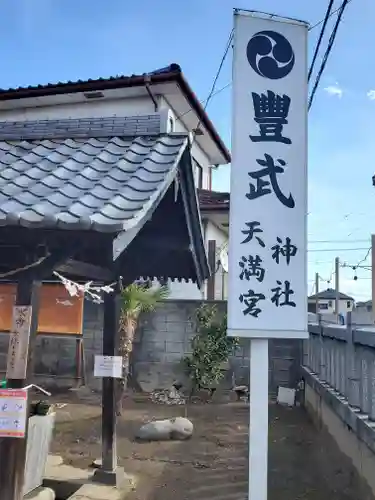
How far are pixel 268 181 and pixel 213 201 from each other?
36.0 ft

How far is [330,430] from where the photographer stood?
753cm

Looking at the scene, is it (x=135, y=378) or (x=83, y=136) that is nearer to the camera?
(x=83, y=136)

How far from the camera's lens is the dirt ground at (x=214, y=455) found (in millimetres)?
5887

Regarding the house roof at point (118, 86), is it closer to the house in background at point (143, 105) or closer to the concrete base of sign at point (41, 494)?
the house in background at point (143, 105)

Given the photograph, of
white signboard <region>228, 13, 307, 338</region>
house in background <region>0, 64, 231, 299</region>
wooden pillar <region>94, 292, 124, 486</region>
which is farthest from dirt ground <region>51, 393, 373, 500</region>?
house in background <region>0, 64, 231, 299</region>

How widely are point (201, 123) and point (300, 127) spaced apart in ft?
37.1

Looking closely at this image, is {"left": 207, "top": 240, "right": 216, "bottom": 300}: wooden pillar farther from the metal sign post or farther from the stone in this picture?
the metal sign post

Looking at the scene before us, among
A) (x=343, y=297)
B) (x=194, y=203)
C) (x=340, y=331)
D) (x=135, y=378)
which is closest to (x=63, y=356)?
(x=135, y=378)

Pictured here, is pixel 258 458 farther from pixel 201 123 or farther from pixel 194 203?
pixel 201 123

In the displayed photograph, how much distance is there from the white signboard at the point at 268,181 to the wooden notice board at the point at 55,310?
9144 mm

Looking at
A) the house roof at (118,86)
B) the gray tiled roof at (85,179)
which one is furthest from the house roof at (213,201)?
the gray tiled roof at (85,179)

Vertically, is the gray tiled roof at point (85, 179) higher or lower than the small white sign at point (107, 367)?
higher

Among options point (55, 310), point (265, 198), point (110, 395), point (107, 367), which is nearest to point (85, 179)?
point (265, 198)

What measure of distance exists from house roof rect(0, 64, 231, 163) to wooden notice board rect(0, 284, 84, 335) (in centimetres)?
513
